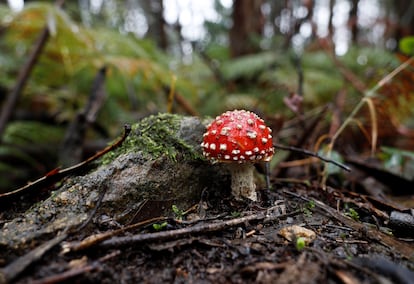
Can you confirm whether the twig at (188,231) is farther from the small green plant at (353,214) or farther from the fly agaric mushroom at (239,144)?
the small green plant at (353,214)

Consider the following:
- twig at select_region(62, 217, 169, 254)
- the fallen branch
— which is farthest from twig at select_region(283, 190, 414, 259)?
twig at select_region(62, 217, 169, 254)

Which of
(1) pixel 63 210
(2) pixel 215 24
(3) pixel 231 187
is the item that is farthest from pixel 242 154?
(2) pixel 215 24

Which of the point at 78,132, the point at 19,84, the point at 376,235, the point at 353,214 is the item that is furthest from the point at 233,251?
the point at 19,84

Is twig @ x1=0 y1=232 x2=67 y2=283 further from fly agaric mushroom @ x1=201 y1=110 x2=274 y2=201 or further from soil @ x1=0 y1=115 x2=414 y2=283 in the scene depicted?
fly agaric mushroom @ x1=201 y1=110 x2=274 y2=201

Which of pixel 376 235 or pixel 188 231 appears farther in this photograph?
pixel 376 235

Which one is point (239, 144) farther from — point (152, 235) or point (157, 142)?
point (152, 235)
